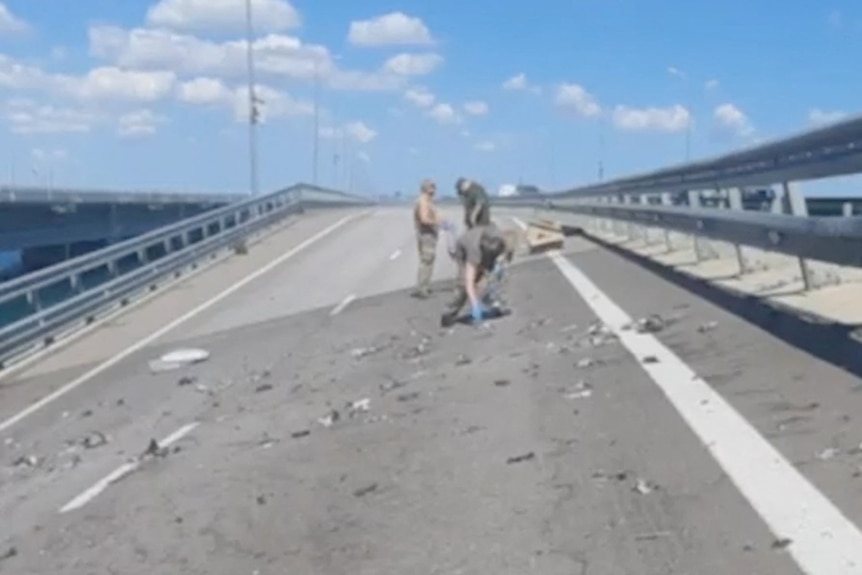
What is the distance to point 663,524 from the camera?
6.62 meters

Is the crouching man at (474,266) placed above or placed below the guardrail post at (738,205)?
below

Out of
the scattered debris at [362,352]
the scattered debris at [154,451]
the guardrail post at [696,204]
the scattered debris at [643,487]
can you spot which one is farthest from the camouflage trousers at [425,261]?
the scattered debris at [643,487]

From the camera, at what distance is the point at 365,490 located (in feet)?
27.9

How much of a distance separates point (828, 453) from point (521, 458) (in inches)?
74.3

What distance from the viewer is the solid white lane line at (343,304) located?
82.6ft

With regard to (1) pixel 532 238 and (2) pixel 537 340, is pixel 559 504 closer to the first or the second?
(2) pixel 537 340

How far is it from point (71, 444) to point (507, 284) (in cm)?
1248

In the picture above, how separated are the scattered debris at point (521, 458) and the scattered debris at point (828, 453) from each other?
1.77m

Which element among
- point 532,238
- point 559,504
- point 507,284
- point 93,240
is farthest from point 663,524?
point 93,240

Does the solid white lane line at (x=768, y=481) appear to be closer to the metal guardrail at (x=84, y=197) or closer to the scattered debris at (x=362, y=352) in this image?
the scattered debris at (x=362, y=352)

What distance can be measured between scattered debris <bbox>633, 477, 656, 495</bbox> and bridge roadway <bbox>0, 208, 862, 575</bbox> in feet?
0.08

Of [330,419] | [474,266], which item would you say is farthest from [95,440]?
[474,266]

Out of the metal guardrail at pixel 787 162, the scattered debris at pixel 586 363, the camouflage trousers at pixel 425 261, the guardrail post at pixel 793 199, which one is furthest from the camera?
the camouflage trousers at pixel 425 261

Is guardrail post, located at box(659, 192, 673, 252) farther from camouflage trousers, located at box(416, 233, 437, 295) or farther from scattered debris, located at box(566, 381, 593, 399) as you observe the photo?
scattered debris, located at box(566, 381, 593, 399)
